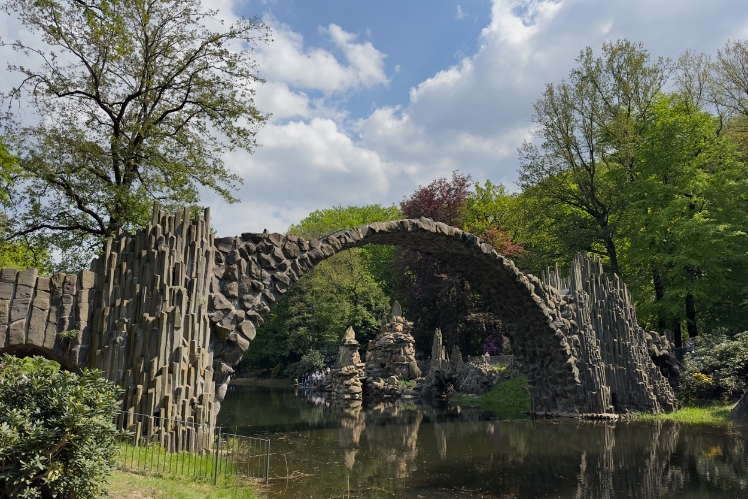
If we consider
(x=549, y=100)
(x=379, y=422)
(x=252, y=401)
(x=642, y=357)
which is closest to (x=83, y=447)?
(x=379, y=422)

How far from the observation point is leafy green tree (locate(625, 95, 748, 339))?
778 inches

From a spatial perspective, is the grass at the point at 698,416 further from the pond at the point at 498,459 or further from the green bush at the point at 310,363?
the green bush at the point at 310,363

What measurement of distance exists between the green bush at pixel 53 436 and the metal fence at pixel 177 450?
2027 millimetres

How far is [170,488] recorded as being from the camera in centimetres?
662

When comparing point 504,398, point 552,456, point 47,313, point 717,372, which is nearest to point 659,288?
point 717,372

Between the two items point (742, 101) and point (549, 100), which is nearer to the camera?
point (742, 101)

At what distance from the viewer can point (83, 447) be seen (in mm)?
5363

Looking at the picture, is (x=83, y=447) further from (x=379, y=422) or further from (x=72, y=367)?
(x=379, y=422)

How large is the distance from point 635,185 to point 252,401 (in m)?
18.6

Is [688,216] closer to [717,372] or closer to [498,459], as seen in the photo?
[717,372]

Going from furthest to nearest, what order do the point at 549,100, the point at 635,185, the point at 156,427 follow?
the point at 549,100 < the point at 635,185 < the point at 156,427

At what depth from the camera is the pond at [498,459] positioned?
27.5 ft

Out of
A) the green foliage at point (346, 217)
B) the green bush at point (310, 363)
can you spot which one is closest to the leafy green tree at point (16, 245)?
the green bush at point (310, 363)

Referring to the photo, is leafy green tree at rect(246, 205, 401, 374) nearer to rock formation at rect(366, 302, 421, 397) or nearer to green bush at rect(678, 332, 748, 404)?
rock formation at rect(366, 302, 421, 397)
